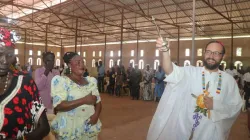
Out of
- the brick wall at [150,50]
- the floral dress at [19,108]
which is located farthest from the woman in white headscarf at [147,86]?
the floral dress at [19,108]

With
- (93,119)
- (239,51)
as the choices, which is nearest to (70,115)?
(93,119)

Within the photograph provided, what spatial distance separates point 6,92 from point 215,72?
179cm

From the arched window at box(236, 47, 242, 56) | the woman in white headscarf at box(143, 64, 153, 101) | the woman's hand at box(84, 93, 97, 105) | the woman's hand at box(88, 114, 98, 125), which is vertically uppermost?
the arched window at box(236, 47, 242, 56)

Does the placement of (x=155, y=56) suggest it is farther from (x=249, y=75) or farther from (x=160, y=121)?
(x=160, y=121)

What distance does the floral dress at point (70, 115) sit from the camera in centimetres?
230

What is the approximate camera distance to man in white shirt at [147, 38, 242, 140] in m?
2.21

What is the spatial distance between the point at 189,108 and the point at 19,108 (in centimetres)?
149

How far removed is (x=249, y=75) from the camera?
883 centimetres

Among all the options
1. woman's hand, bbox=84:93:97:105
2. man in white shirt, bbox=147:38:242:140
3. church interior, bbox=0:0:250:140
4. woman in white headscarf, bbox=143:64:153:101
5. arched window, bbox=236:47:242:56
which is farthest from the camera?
arched window, bbox=236:47:242:56

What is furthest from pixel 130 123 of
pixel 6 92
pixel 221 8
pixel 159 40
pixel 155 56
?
pixel 155 56

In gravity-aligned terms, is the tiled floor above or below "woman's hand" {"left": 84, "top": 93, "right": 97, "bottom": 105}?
below

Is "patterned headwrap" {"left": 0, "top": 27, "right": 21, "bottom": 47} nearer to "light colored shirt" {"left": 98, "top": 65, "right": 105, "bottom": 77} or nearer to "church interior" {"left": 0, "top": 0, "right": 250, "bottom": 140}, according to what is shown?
"church interior" {"left": 0, "top": 0, "right": 250, "bottom": 140}

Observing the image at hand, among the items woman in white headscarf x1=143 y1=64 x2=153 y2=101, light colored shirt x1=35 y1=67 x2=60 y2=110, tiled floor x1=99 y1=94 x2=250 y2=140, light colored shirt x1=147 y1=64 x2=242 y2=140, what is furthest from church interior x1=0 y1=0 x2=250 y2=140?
light colored shirt x1=147 y1=64 x2=242 y2=140

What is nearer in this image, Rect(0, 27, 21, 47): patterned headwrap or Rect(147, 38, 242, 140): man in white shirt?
Rect(0, 27, 21, 47): patterned headwrap
